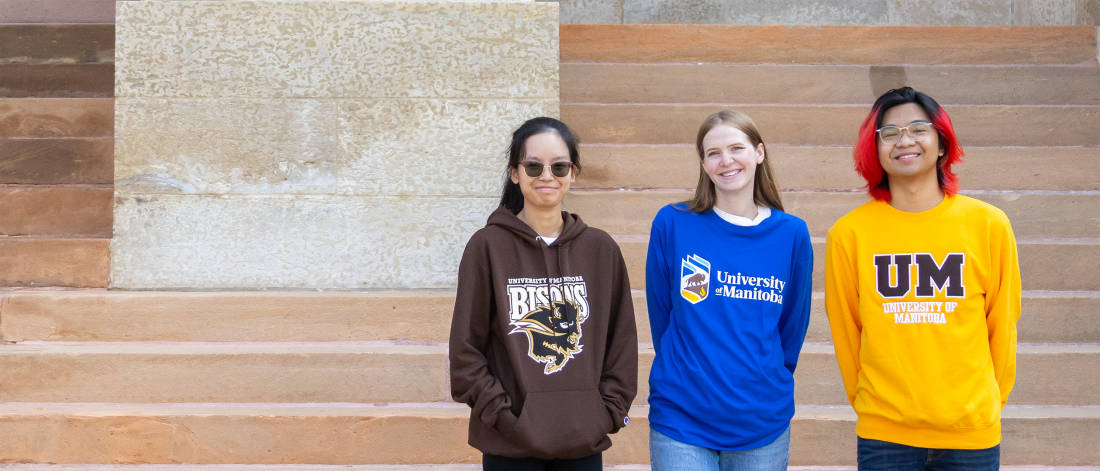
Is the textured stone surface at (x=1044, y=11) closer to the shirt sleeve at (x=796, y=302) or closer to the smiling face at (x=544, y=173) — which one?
the shirt sleeve at (x=796, y=302)

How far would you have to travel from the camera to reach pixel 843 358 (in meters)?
2.39

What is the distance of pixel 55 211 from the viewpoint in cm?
475

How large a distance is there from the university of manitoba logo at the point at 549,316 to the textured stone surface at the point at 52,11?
6.53 metres

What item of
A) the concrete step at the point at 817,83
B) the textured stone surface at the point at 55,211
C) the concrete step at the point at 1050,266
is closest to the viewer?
the concrete step at the point at 1050,266

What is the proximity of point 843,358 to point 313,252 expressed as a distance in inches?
119

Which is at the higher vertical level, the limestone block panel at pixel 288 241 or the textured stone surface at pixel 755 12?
the textured stone surface at pixel 755 12

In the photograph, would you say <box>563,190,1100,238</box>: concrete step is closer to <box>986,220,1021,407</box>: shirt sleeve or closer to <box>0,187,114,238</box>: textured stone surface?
<box>986,220,1021,407</box>: shirt sleeve

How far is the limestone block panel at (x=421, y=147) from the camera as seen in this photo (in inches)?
176

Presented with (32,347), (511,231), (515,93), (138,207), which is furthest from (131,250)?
(511,231)

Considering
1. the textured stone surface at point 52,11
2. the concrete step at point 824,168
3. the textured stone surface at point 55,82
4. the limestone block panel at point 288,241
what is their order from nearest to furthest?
the limestone block panel at point 288,241 < the concrete step at point 824,168 < the textured stone surface at point 55,82 < the textured stone surface at point 52,11

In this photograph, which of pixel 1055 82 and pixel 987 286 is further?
pixel 1055 82

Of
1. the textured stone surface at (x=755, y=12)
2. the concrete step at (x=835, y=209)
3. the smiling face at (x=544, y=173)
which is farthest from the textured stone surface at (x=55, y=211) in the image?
the textured stone surface at (x=755, y=12)

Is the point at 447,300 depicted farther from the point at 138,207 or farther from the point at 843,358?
the point at 843,358

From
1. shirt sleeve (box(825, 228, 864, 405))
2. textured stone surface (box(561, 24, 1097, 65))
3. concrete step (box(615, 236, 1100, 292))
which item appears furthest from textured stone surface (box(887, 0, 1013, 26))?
shirt sleeve (box(825, 228, 864, 405))
